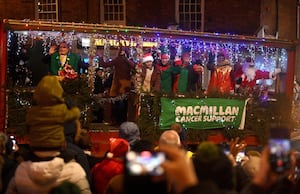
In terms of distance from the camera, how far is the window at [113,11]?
71.8 feet

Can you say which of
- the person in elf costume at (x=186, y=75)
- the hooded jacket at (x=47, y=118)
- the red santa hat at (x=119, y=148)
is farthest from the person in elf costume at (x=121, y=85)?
the hooded jacket at (x=47, y=118)

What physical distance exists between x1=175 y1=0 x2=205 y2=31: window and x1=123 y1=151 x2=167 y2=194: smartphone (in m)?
19.6

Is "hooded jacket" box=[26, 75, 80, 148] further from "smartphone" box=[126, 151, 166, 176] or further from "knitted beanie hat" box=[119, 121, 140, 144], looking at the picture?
"smartphone" box=[126, 151, 166, 176]

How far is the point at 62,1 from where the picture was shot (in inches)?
854

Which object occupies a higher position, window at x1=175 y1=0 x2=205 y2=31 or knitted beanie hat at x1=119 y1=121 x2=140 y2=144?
window at x1=175 y1=0 x2=205 y2=31

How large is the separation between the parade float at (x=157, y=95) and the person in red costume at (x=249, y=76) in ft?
0.53

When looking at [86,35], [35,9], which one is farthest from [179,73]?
[35,9]

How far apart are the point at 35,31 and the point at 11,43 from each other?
604 mm

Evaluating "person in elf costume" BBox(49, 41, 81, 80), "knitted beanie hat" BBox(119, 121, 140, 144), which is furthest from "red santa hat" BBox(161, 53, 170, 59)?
"knitted beanie hat" BBox(119, 121, 140, 144)

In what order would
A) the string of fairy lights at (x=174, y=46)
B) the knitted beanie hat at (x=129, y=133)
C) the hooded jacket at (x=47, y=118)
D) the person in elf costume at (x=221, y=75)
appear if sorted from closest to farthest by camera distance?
the hooded jacket at (x=47, y=118) < the knitted beanie hat at (x=129, y=133) < the string of fairy lights at (x=174, y=46) < the person in elf costume at (x=221, y=75)

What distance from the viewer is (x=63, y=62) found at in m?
10.5

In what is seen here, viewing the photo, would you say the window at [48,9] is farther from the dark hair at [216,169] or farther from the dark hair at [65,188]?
the dark hair at [216,169]

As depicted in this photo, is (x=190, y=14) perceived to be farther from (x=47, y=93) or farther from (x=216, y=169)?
(x=216, y=169)

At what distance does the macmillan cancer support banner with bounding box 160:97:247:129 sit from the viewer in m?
10.7
